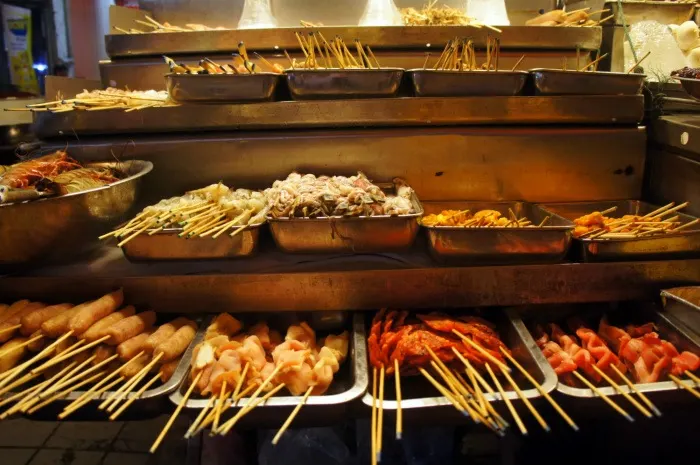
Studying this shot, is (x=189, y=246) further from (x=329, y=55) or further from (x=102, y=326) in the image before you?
(x=329, y=55)

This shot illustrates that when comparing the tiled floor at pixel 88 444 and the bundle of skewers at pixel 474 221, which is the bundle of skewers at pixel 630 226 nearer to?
the bundle of skewers at pixel 474 221

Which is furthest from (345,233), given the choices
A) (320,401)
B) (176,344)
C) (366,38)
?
(366,38)

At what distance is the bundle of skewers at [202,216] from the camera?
2355 millimetres

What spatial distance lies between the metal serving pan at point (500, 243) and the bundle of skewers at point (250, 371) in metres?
0.75

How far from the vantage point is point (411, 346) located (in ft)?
7.41

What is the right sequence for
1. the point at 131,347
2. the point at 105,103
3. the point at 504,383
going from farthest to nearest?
1. the point at 105,103
2. the point at 504,383
3. the point at 131,347

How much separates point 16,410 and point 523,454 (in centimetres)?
265

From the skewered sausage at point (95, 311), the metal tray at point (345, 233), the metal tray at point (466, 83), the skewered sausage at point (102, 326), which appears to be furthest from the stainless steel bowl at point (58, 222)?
the metal tray at point (466, 83)

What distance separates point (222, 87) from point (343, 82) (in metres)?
0.79

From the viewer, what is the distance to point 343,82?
3.04m

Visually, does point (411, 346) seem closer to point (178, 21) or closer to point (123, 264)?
point (123, 264)

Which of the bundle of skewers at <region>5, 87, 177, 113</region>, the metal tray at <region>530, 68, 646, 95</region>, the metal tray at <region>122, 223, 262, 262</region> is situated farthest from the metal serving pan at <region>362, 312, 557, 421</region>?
the bundle of skewers at <region>5, 87, 177, 113</region>

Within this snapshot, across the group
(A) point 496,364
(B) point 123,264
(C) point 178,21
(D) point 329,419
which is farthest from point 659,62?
(C) point 178,21

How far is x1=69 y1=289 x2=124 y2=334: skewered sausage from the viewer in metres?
2.24
